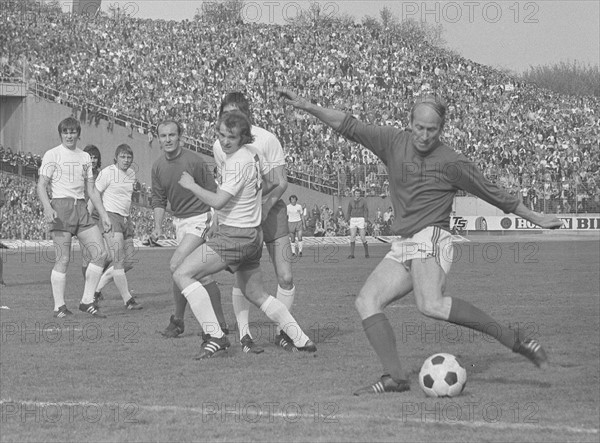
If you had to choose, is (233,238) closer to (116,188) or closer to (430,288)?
(430,288)

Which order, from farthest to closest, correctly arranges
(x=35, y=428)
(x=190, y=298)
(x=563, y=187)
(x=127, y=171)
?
1. (x=563, y=187)
2. (x=127, y=171)
3. (x=190, y=298)
4. (x=35, y=428)

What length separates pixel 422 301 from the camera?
7336mm

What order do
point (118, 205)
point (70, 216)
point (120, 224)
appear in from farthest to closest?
point (120, 224) → point (118, 205) → point (70, 216)

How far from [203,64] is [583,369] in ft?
144

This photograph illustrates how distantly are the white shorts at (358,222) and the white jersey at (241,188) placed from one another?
836 inches

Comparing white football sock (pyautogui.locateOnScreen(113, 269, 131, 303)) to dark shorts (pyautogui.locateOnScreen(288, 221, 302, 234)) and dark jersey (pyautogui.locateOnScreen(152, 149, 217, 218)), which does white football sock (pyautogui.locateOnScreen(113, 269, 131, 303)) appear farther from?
dark shorts (pyautogui.locateOnScreen(288, 221, 302, 234))

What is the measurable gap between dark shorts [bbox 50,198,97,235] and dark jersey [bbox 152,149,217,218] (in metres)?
1.86

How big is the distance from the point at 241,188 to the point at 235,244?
482 mm

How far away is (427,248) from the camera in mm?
7469

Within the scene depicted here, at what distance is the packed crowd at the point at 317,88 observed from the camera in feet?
152

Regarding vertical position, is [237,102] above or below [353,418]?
above

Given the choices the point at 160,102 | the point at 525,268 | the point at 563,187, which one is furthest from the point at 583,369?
the point at 160,102

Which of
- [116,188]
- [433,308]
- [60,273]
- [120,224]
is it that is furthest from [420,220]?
[120,224]

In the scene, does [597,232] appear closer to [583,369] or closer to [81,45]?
[81,45]
